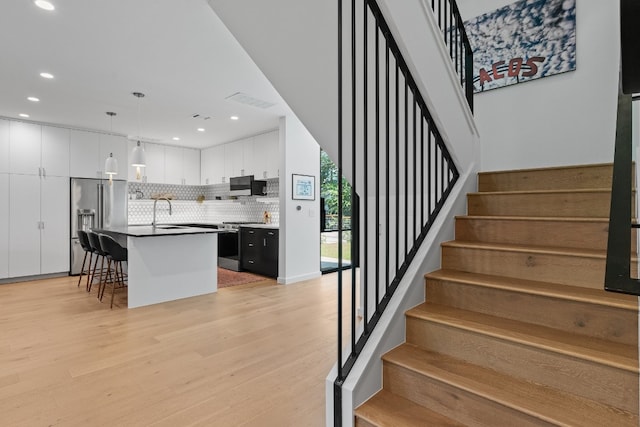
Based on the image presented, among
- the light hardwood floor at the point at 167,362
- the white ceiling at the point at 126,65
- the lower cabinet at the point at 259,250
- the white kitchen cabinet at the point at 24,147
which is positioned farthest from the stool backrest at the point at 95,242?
the lower cabinet at the point at 259,250

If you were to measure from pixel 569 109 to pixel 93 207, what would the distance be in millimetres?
7183

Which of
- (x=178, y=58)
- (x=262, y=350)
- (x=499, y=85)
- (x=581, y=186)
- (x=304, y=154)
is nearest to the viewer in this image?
(x=581, y=186)

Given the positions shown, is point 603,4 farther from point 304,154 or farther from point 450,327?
point 304,154

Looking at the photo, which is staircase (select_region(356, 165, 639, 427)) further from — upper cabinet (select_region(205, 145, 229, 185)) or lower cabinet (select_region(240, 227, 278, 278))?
upper cabinet (select_region(205, 145, 229, 185))

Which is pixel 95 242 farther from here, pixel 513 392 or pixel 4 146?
pixel 513 392

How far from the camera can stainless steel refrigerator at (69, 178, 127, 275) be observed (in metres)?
5.91

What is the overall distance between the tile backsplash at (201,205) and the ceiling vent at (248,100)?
2.00 metres

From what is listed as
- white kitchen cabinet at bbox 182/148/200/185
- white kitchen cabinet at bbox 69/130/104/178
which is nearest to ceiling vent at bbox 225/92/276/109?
white kitchen cabinet at bbox 69/130/104/178

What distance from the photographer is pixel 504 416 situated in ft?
3.92

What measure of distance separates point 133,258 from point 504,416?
408cm

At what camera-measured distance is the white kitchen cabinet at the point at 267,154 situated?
20.2ft

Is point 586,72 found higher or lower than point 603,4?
lower

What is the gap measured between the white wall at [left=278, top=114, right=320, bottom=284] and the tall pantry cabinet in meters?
3.87

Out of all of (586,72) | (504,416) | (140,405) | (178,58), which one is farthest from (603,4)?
(140,405)
